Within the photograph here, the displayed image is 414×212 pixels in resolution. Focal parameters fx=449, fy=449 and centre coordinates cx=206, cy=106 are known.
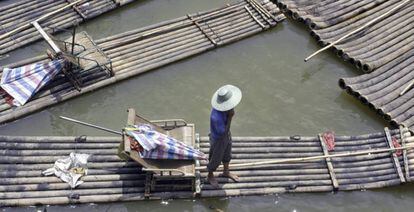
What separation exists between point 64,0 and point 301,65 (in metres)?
8.22

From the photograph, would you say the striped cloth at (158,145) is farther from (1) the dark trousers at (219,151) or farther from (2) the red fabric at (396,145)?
(2) the red fabric at (396,145)

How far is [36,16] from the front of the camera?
1458cm

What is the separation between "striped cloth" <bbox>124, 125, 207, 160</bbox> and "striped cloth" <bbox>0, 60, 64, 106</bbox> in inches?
148

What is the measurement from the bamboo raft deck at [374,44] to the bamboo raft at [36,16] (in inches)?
255

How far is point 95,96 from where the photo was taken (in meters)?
12.9

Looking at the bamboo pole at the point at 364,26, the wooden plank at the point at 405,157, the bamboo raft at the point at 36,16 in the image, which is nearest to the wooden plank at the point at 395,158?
the wooden plank at the point at 405,157

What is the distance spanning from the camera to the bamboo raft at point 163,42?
12.5 metres

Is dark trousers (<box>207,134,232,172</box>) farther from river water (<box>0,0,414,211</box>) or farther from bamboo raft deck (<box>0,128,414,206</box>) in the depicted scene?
river water (<box>0,0,414,211</box>)

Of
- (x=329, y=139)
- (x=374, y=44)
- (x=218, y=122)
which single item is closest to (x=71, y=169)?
(x=218, y=122)

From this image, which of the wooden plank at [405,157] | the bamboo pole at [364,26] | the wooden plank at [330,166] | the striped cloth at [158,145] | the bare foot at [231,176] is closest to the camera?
the striped cloth at [158,145]

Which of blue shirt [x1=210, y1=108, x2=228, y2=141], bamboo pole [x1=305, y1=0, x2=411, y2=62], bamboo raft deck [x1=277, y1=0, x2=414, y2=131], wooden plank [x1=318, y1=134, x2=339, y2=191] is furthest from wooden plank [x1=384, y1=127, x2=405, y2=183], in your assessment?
blue shirt [x1=210, y1=108, x2=228, y2=141]

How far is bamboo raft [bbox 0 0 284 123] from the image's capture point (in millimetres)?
12516

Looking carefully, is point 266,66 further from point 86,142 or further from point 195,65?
point 86,142

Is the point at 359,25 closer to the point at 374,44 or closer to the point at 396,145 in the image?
the point at 374,44
